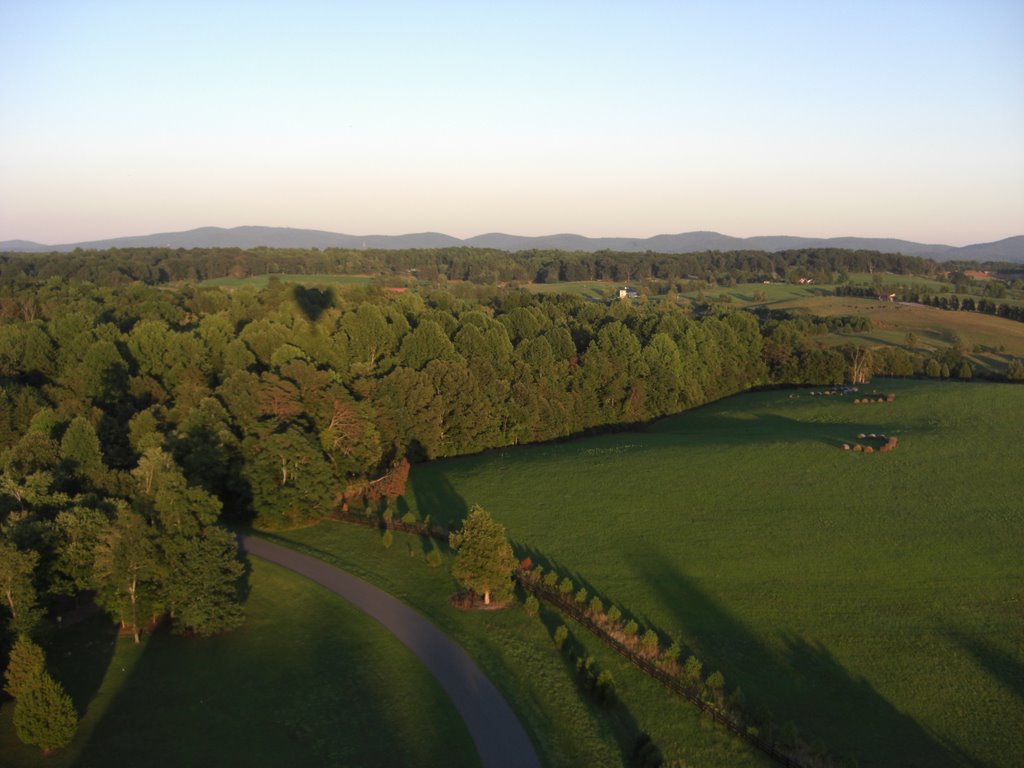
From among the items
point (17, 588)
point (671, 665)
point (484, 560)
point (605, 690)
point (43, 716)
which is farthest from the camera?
point (484, 560)

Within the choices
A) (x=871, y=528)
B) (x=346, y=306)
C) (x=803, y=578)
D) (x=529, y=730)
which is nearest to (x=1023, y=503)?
(x=871, y=528)

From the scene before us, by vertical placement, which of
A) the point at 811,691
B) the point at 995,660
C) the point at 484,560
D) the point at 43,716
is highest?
the point at 484,560

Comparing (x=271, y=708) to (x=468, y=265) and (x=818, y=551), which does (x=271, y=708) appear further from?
Result: (x=468, y=265)

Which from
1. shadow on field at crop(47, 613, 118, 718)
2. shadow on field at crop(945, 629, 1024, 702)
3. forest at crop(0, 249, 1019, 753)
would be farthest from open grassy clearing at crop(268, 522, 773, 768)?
shadow on field at crop(47, 613, 118, 718)

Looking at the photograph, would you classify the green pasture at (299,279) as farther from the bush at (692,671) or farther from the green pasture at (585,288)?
the bush at (692,671)

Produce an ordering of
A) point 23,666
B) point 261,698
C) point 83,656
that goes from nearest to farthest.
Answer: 1. point 23,666
2. point 261,698
3. point 83,656

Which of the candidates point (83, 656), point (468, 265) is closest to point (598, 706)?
point (83, 656)
